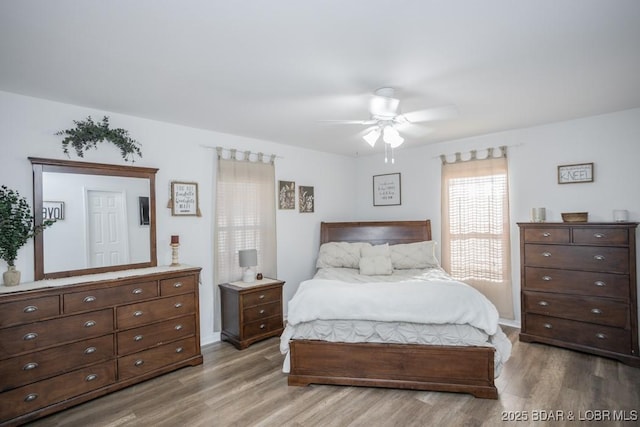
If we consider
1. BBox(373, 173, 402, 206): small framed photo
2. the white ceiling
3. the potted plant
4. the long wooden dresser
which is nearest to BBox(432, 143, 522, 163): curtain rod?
BBox(373, 173, 402, 206): small framed photo

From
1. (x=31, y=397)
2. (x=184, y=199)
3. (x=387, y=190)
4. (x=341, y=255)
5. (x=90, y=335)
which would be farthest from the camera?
(x=387, y=190)

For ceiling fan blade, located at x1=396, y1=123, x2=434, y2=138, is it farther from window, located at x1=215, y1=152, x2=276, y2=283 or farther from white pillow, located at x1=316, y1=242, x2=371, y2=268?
window, located at x1=215, y1=152, x2=276, y2=283

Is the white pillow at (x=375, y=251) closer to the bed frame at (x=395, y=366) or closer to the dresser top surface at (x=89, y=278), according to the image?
the bed frame at (x=395, y=366)

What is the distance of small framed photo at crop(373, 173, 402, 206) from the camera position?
17.7ft

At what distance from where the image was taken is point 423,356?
9.09 ft

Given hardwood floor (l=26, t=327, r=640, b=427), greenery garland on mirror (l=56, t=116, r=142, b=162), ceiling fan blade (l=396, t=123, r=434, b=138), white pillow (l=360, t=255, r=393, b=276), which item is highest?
ceiling fan blade (l=396, t=123, r=434, b=138)

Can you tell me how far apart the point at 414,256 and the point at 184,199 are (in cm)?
292

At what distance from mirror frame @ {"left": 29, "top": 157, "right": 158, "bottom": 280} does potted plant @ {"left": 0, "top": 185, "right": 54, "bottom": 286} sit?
11cm

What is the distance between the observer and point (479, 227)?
4.50 meters

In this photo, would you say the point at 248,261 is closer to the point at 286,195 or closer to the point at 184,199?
the point at 184,199

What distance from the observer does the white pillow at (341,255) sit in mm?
4590

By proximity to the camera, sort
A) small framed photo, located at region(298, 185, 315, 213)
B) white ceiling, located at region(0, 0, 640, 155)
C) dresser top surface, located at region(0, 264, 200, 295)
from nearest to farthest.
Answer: white ceiling, located at region(0, 0, 640, 155)
dresser top surface, located at region(0, 264, 200, 295)
small framed photo, located at region(298, 185, 315, 213)

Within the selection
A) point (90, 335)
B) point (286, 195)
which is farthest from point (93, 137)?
point (286, 195)

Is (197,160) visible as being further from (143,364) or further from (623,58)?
(623,58)
